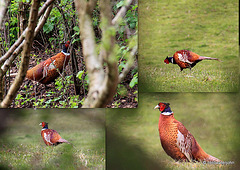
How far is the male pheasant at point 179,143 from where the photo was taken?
2.78 m

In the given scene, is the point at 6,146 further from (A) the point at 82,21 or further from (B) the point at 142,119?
(A) the point at 82,21

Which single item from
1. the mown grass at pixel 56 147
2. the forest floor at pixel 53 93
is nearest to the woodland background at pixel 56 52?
the forest floor at pixel 53 93

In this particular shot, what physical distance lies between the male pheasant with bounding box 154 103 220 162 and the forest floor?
36 centimetres

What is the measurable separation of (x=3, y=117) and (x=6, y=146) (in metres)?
0.29

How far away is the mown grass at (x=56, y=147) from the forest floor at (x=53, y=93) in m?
0.12

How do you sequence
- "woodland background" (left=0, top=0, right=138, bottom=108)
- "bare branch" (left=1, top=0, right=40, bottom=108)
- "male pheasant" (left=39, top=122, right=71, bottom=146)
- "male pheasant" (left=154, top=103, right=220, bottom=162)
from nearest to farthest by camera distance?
"bare branch" (left=1, top=0, right=40, bottom=108), "woodland background" (left=0, top=0, right=138, bottom=108), "male pheasant" (left=154, top=103, right=220, bottom=162), "male pheasant" (left=39, top=122, right=71, bottom=146)

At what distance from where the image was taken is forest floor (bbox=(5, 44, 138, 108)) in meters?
2.73

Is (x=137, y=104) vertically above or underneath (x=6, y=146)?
above

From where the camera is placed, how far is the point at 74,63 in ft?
9.09

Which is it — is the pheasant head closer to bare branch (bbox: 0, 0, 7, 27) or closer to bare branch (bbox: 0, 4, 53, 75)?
bare branch (bbox: 0, 4, 53, 75)

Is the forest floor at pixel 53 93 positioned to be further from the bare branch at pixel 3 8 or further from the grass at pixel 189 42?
the bare branch at pixel 3 8

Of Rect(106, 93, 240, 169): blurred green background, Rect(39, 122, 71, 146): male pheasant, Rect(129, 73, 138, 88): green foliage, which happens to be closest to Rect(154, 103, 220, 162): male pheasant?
Rect(106, 93, 240, 169): blurred green background

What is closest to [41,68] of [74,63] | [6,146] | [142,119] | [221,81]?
[74,63]

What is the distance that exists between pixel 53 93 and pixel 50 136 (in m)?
0.43
